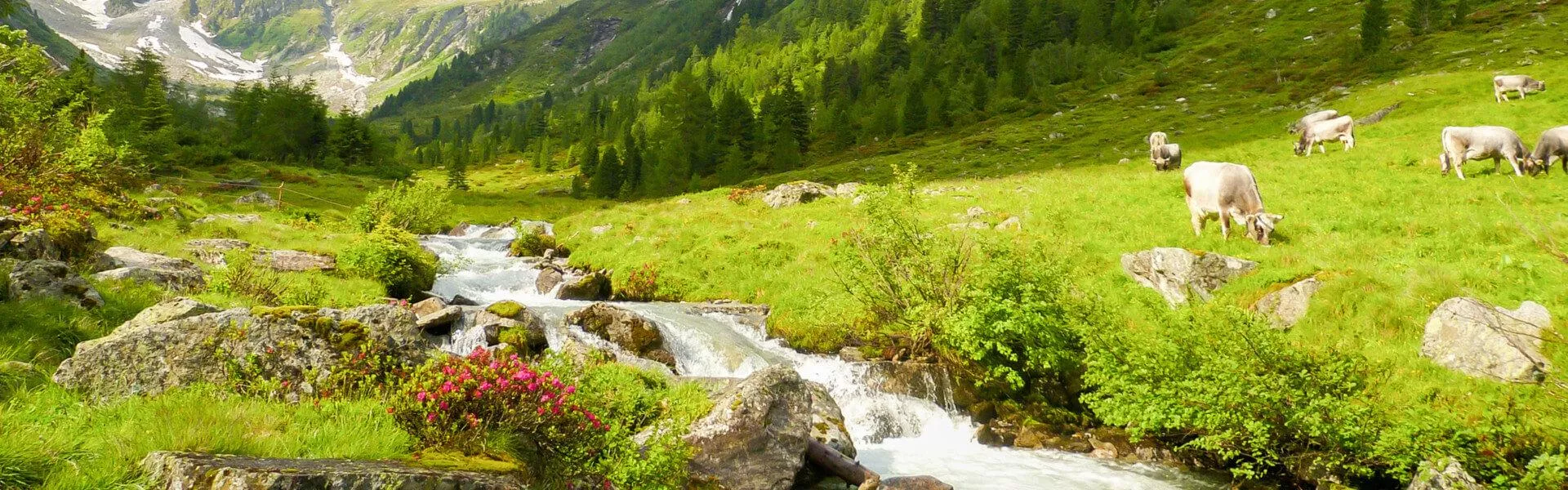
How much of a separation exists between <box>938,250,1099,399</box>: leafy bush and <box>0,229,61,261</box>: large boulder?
18.7 metres

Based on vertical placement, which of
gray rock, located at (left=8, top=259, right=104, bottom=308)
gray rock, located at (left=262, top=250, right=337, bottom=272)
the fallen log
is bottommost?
the fallen log

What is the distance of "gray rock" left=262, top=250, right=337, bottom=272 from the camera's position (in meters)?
22.3

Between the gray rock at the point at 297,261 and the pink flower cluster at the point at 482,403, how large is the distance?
61.8ft

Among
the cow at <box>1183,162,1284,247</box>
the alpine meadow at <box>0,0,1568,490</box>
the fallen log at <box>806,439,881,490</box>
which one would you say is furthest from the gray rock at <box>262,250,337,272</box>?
the cow at <box>1183,162,1284,247</box>

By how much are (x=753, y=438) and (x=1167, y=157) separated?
3692cm

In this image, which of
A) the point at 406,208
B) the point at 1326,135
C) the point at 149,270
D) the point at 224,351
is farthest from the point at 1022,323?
the point at 406,208

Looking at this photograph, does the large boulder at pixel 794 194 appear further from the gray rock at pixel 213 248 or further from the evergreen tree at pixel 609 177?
the evergreen tree at pixel 609 177

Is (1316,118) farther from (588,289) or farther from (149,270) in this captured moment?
(149,270)

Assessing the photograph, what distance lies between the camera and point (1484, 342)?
11977 millimetres

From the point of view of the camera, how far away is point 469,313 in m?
19.2

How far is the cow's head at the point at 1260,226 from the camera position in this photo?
19828mm

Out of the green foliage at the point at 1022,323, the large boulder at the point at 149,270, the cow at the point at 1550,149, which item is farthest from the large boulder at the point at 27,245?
the cow at the point at 1550,149

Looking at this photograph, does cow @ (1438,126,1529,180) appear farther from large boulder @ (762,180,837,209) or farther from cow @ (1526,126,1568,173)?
large boulder @ (762,180,837,209)

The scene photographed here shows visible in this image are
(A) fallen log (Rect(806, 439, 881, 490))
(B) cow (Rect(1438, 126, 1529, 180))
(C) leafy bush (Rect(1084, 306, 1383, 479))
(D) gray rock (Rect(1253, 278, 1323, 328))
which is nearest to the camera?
(C) leafy bush (Rect(1084, 306, 1383, 479))
